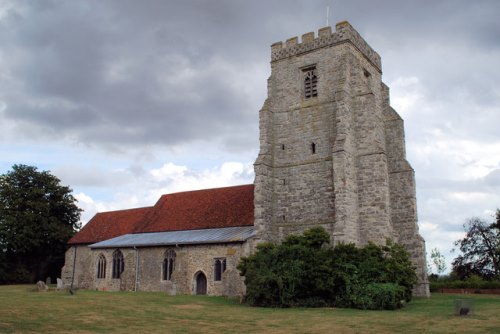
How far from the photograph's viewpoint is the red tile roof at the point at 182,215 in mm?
33659

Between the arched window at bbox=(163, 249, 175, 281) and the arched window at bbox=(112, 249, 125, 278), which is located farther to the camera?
the arched window at bbox=(112, 249, 125, 278)

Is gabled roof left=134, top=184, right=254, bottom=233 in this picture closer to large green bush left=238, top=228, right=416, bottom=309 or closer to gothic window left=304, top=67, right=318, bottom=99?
large green bush left=238, top=228, right=416, bottom=309

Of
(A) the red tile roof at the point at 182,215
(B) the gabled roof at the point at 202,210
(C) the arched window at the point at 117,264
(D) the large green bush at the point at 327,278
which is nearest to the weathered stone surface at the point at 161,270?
(C) the arched window at the point at 117,264

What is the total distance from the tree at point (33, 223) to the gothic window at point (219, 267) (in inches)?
799

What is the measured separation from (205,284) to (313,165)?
10.1 m

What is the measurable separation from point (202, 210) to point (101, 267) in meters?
8.63

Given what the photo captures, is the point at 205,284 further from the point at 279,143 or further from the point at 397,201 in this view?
the point at 397,201

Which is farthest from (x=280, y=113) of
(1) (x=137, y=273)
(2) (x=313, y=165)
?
(1) (x=137, y=273)

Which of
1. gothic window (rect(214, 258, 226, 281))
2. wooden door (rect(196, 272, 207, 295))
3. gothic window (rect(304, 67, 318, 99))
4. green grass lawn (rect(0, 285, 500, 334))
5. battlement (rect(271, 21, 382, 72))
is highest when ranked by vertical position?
battlement (rect(271, 21, 382, 72))

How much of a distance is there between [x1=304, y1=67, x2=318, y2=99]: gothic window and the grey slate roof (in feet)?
30.9

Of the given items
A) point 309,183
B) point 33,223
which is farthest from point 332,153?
point 33,223

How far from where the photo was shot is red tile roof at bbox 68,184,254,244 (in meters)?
33.7

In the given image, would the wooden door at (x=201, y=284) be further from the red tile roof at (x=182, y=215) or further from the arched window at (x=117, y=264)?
the arched window at (x=117, y=264)

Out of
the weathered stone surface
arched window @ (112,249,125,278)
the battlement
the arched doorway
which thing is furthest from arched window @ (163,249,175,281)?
the battlement
